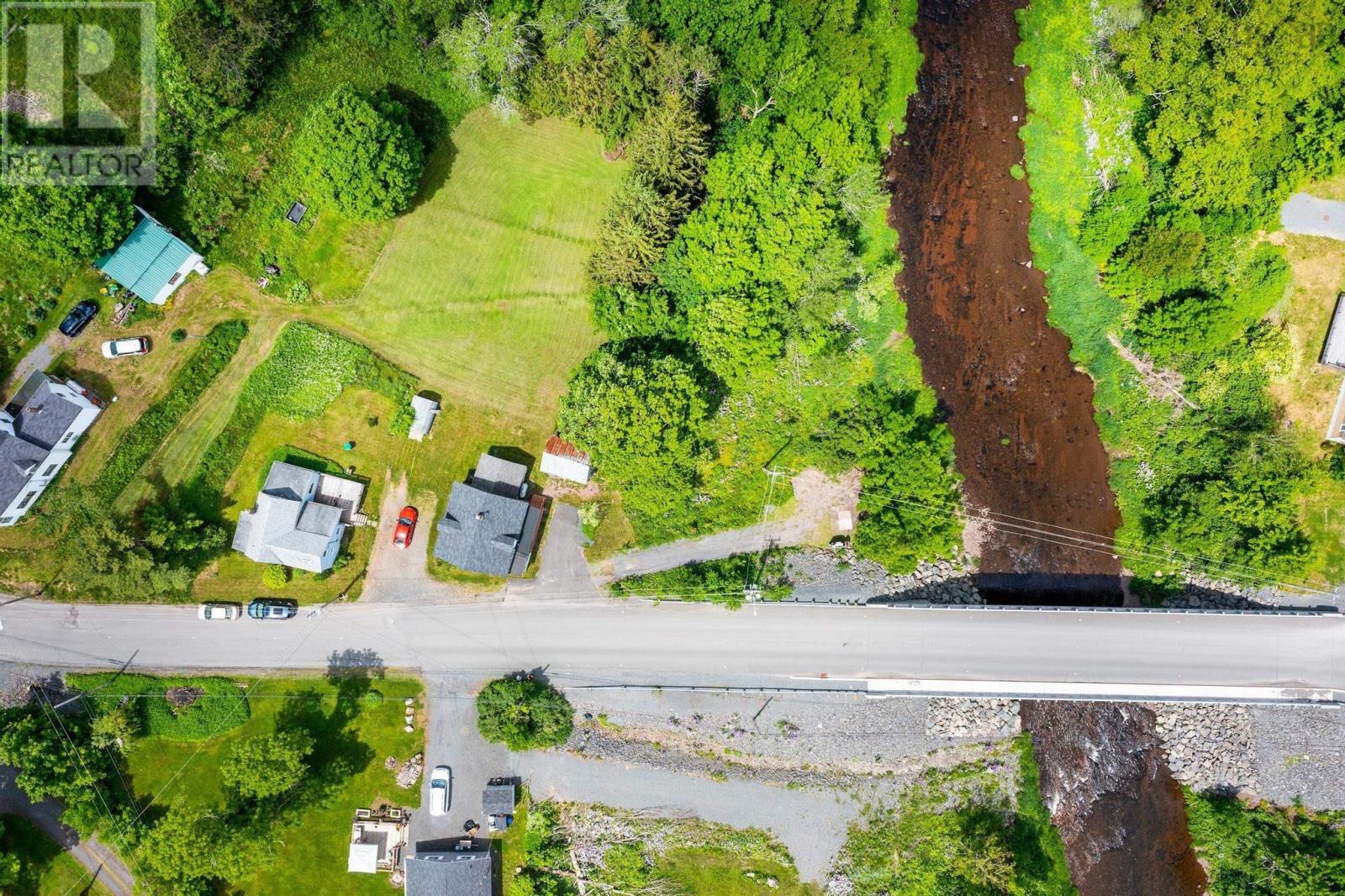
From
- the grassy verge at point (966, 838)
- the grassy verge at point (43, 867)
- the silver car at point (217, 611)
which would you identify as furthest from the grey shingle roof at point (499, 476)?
the grassy verge at point (43, 867)

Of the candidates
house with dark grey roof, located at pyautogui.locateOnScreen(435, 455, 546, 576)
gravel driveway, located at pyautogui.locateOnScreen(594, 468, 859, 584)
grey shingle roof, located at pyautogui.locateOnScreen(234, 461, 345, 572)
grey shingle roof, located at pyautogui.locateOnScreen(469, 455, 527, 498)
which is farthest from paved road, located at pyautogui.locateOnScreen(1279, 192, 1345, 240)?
grey shingle roof, located at pyautogui.locateOnScreen(234, 461, 345, 572)

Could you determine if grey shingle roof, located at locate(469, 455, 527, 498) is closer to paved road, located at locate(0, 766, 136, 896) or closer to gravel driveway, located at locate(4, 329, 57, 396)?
gravel driveway, located at locate(4, 329, 57, 396)

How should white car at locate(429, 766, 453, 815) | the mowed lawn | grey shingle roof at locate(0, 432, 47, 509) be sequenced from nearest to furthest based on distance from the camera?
1. grey shingle roof at locate(0, 432, 47, 509)
2. white car at locate(429, 766, 453, 815)
3. the mowed lawn

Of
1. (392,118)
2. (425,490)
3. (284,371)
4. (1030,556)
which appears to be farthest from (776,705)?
(392,118)

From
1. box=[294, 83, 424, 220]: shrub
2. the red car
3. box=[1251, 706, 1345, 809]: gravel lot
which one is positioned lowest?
box=[1251, 706, 1345, 809]: gravel lot

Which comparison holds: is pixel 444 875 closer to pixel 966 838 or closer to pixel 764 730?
pixel 764 730

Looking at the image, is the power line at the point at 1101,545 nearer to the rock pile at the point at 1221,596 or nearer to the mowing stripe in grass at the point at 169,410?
Result: the rock pile at the point at 1221,596
